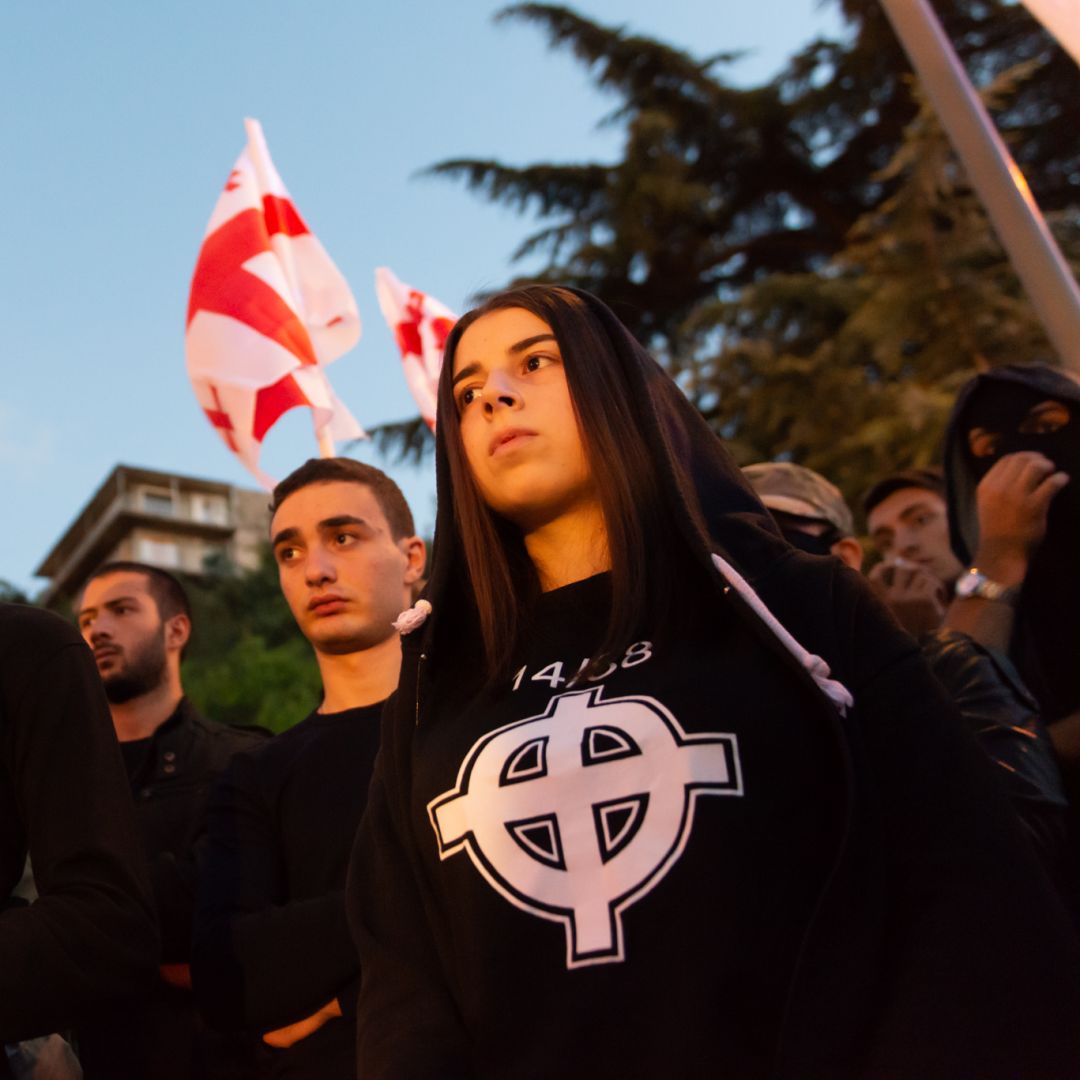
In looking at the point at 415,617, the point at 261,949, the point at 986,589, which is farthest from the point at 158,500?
the point at 415,617

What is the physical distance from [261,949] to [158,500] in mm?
63561

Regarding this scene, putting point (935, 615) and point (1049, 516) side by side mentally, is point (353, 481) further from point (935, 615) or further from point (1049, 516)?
point (1049, 516)

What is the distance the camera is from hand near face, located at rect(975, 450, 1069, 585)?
9.55ft

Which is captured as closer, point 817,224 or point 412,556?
point 412,556

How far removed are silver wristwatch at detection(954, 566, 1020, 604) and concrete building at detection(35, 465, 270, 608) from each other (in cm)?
5807

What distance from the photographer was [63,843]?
2.22m

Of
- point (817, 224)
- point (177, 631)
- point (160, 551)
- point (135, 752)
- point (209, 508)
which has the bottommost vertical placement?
point (135, 752)

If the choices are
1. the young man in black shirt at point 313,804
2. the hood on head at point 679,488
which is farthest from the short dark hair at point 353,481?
the hood on head at point 679,488

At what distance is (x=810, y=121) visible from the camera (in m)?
17.7

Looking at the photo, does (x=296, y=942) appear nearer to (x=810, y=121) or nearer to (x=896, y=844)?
(x=896, y=844)

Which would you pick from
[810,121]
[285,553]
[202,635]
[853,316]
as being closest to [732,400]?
[853,316]

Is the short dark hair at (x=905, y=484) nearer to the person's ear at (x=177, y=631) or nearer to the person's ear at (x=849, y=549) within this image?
the person's ear at (x=849, y=549)

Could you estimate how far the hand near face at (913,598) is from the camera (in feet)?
10.8

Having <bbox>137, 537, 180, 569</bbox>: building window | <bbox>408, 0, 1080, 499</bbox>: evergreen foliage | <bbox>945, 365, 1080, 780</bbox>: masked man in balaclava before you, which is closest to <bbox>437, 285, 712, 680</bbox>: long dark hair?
<bbox>945, 365, 1080, 780</bbox>: masked man in balaclava
